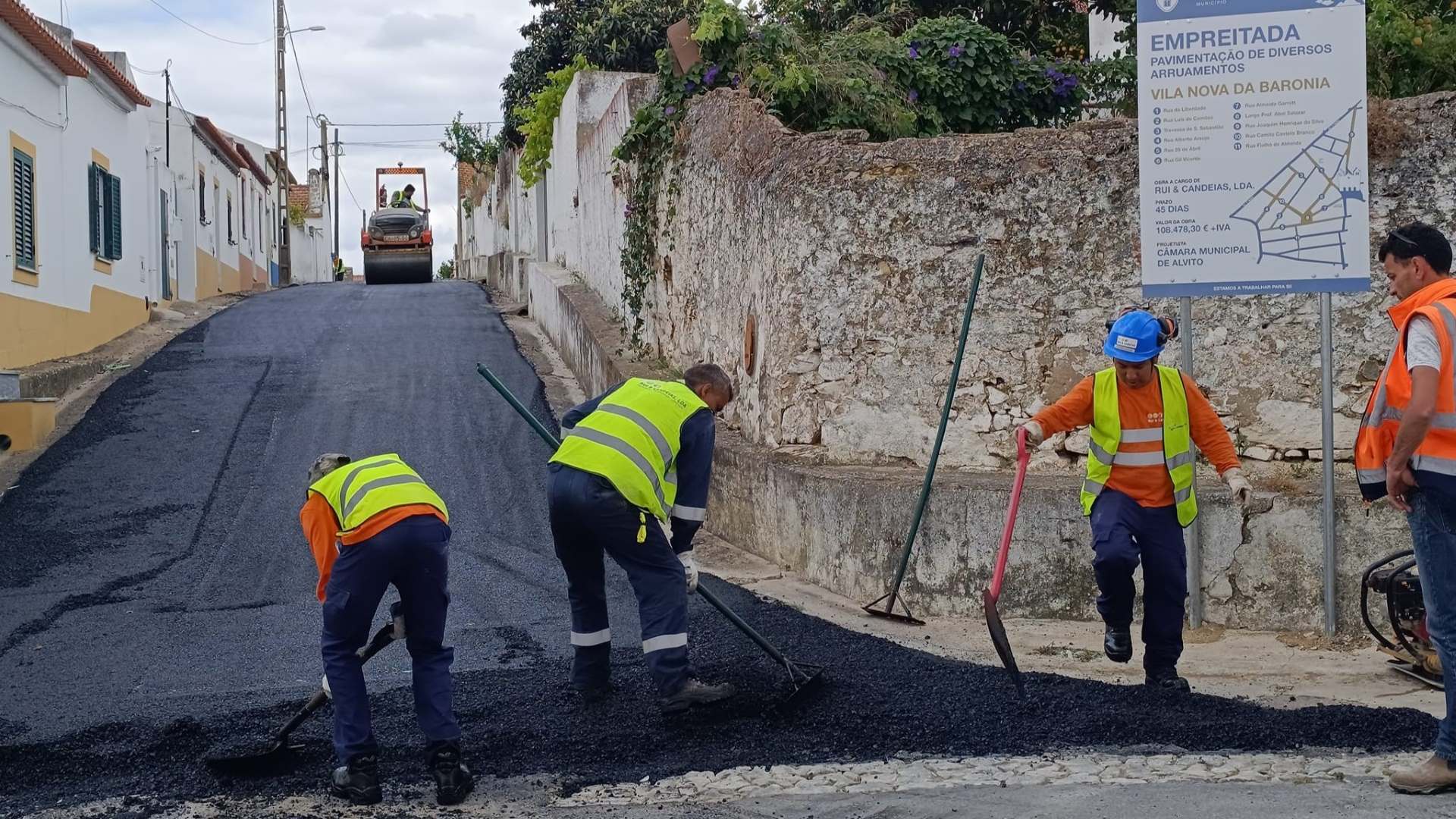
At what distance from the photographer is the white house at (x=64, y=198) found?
43.3 feet

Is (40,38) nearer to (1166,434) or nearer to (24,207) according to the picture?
(24,207)

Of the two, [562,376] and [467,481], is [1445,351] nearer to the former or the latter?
[467,481]

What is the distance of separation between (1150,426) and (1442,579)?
4.75ft

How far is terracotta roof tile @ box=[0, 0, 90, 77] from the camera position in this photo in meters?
12.8

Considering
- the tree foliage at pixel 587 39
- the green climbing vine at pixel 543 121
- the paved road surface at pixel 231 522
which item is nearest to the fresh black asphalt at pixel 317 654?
the paved road surface at pixel 231 522

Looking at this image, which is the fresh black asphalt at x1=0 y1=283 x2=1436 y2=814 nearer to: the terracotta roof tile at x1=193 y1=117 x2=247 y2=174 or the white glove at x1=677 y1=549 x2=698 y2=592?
the white glove at x1=677 y1=549 x2=698 y2=592

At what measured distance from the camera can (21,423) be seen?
1152 cm

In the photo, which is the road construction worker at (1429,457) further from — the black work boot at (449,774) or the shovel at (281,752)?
the shovel at (281,752)

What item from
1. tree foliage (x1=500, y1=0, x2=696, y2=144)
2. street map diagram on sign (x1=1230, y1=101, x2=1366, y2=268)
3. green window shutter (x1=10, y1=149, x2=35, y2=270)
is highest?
tree foliage (x1=500, y1=0, x2=696, y2=144)

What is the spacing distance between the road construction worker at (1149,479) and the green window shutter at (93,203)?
45.4ft

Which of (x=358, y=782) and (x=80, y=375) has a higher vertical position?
(x=80, y=375)

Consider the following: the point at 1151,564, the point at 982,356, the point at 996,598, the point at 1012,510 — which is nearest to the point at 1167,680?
the point at 1151,564

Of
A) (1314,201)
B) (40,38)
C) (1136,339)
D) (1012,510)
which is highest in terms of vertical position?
(40,38)

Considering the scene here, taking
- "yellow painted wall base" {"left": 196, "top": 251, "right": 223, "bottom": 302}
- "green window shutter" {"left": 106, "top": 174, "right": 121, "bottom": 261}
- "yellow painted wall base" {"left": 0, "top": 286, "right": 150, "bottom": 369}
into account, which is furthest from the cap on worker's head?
"yellow painted wall base" {"left": 196, "top": 251, "right": 223, "bottom": 302}
